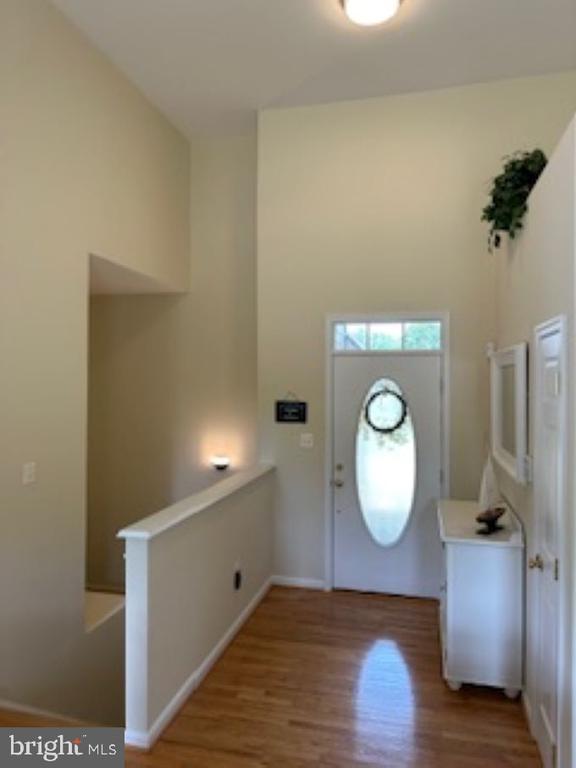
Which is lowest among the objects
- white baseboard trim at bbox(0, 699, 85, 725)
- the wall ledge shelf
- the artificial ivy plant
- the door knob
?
white baseboard trim at bbox(0, 699, 85, 725)

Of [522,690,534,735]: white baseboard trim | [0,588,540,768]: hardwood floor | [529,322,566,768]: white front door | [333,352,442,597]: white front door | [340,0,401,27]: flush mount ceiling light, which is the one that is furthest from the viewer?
A: [333,352,442,597]: white front door

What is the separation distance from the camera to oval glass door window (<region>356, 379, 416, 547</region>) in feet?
13.6

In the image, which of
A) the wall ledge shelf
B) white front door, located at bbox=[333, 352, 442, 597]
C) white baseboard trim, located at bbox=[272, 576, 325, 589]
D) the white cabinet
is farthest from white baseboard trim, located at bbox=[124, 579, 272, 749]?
the white cabinet

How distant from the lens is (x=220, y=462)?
5.02m

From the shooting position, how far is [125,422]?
208 inches

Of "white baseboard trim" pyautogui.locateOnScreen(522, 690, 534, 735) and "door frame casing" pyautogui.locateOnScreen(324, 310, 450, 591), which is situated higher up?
"door frame casing" pyautogui.locateOnScreen(324, 310, 450, 591)

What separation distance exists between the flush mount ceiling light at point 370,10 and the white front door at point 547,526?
2.21 meters

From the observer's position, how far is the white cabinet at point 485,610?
9.09 ft

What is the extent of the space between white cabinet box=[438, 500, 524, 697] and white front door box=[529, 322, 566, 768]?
0.19 m

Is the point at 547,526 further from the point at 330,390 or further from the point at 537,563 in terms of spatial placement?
the point at 330,390

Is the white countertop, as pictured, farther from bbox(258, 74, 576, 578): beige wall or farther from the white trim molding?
the white trim molding

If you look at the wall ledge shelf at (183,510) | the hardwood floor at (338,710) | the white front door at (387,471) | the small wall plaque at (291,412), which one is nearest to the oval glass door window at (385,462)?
the white front door at (387,471)

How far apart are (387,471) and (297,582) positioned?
1243 millimetres

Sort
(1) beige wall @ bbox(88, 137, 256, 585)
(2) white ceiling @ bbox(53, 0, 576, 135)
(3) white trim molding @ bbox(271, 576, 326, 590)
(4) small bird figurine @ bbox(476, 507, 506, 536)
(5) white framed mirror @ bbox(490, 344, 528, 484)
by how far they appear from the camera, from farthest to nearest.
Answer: (1) beige wall @ bbox(88, 137, 256, 585)
(3) white trim molding @ bbox(271, 576, 326, 590)
(2) white ceiling @ bbox(53, 0, 576, 135)
(4) small bird figurine @ bbox(476, 507, 506, 536)
(5) white framed mirror @ bbox(490, 344, 528, 484)
